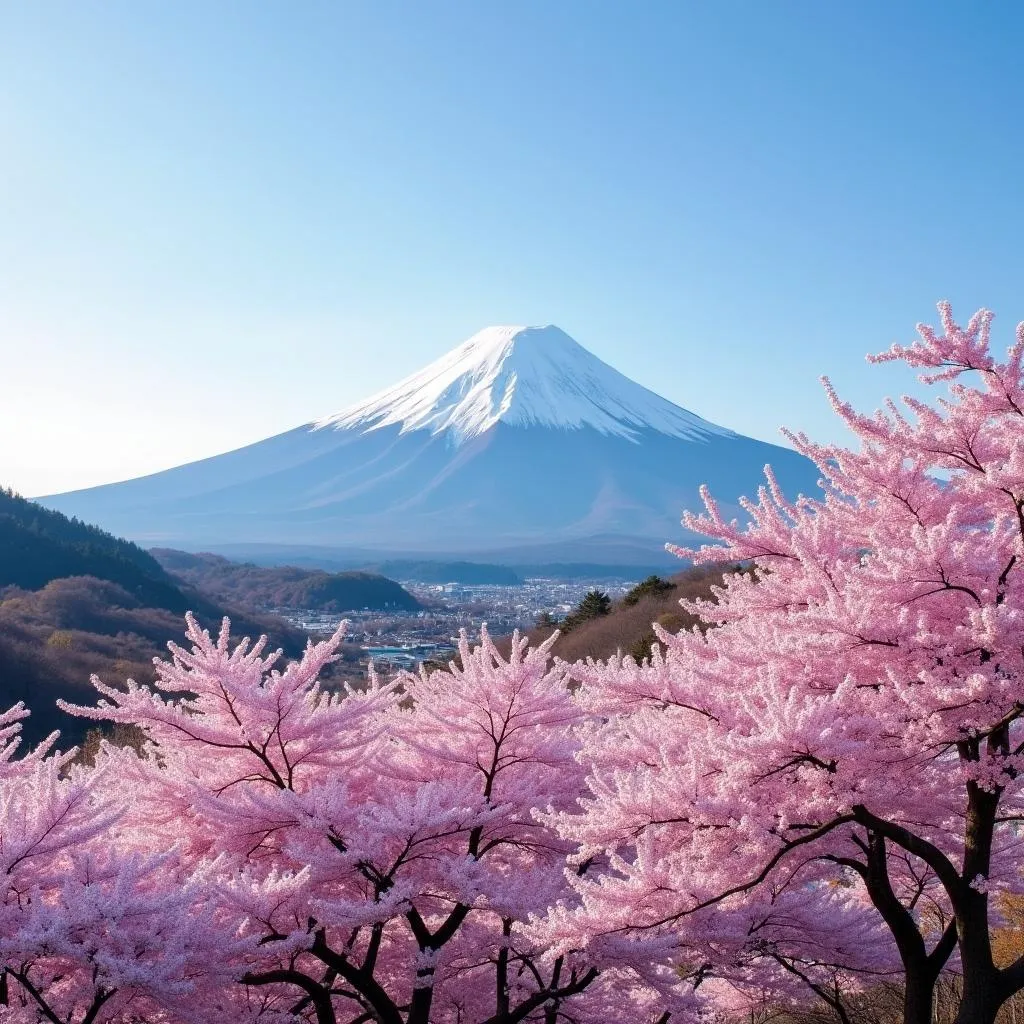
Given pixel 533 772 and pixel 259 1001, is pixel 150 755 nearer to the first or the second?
pixel 259 1001

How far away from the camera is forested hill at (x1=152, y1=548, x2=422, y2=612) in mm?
78812

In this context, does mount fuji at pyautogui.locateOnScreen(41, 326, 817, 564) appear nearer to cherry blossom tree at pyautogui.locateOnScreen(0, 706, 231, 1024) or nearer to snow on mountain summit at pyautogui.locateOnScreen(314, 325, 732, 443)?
snow on mountain summit at pyautogui.locateOnScreen(314, 325, 732, 443)

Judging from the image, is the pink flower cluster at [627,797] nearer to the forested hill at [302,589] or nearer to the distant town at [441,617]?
the distant town at [441,617]

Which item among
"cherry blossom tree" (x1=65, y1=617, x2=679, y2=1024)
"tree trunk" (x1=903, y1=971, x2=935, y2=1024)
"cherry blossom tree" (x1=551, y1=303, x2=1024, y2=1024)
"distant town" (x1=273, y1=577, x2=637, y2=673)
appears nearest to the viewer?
"cherry blossom tree" (x1=551, y1=303, x2=1024, y2=1024)

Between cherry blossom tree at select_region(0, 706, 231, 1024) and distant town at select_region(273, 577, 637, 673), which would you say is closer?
cherry blossom tree at select_region(0, 706, 231, 1024)

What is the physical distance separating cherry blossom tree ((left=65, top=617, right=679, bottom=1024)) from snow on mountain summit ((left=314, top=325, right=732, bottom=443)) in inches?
6745

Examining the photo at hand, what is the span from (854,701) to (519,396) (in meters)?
179

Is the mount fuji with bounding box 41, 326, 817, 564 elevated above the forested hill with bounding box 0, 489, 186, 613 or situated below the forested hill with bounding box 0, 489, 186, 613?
above

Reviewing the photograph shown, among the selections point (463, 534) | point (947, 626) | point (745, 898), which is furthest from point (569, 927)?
point (463, 534)

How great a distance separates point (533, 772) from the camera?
6414 mm

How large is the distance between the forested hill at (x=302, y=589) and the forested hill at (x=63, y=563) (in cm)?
1129

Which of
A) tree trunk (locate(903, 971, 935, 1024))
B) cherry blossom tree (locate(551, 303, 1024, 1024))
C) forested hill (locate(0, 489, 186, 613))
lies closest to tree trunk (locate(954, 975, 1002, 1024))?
cherry blossom tree (locate(551, 303, 1024, 1024))

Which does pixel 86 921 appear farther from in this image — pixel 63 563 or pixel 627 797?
pixel 63 563

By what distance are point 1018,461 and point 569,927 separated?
3.05 metres
